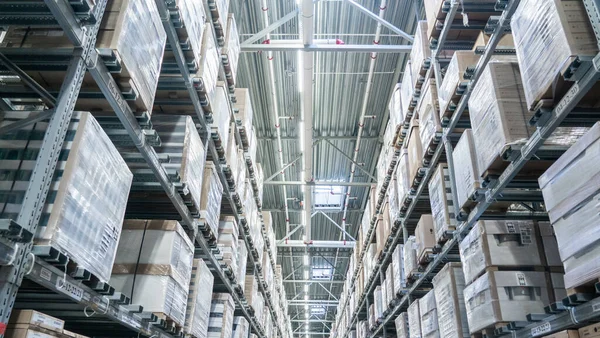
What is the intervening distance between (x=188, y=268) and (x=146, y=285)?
694mm

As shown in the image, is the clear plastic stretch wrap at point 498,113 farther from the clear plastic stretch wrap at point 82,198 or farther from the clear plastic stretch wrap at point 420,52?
the clear plastic stretch wrap at point 82,198

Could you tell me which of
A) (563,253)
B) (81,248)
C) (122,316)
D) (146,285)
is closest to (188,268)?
(146,285)

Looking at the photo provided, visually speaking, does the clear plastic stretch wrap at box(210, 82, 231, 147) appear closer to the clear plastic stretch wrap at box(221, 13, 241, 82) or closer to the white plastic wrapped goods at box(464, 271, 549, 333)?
the clear plastic stretch wrap at box(221, 13, 241, 82)

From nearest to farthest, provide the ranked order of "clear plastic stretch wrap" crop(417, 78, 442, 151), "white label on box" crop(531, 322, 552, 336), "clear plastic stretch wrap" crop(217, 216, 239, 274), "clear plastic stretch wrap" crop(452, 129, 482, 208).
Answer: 1. "white label on box" crop(531, 322, 552, 336)
2. "clear plastic stretch wrap" crop(452, 129, 482, 208)
3. "clear plastic stretch wrap" crop(417, 78, 442, 151)
4. "clear plastic stretch wrap" crop(217, 216, 239, 274)

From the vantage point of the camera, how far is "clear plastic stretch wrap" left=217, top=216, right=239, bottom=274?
260 inches

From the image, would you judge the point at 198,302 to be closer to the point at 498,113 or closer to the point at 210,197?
the point at 210,197

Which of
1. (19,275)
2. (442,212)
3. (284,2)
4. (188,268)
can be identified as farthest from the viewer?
(284,2)

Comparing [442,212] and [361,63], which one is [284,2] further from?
[442,212]

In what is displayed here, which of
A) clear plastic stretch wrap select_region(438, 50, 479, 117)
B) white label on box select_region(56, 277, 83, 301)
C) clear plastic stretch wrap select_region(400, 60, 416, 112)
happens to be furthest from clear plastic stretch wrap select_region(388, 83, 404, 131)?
white label on box select_region(56, 277, 83, 301)

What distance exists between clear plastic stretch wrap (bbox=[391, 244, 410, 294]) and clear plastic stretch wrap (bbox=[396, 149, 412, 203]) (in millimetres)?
885

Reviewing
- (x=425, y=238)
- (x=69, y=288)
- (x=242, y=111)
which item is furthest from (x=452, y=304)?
(x=242, y=111)

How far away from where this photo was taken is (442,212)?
500cm

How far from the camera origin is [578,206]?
2.59m

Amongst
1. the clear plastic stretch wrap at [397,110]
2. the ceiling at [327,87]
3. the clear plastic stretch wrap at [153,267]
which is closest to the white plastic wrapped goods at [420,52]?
the clear plastic stretch wrap at [397,110]
